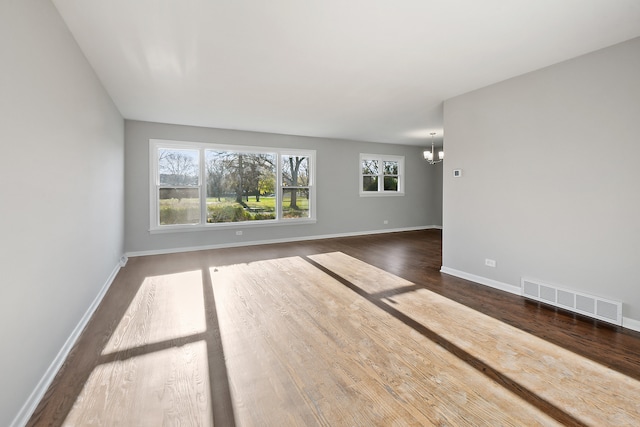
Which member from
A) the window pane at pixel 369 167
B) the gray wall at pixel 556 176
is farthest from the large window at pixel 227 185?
the gray wall at pixel 556 176

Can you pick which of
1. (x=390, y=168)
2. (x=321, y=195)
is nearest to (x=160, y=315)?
(x=321, y=195)

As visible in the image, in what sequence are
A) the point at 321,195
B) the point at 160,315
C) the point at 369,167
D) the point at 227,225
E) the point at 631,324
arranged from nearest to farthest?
the point at 631,324 < the point at 160,315 < the point at 227,225 < the point at 321,195 < the point at 369,167

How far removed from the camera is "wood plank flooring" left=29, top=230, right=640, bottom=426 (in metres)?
1.68

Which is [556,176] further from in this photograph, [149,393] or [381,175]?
[381,175]

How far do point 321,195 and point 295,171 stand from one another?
0.90 meters

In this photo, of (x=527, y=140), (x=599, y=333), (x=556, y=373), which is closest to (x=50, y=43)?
(x=556, y=373)

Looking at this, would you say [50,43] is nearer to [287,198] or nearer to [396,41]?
[396,41]

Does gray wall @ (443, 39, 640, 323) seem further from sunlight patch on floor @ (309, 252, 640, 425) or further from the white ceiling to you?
sunlight patch on floor @ (309, 252, 640, 425)

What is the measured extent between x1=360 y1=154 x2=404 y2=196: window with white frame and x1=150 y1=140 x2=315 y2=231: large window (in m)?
1.69

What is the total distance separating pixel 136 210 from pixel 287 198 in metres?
3.16

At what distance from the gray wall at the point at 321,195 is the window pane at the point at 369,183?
295mm

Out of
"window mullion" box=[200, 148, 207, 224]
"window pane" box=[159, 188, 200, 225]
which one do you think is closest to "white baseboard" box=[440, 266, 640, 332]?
"window mullion" box=[200, 148, 207, 224]

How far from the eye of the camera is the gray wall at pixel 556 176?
2.73 metres

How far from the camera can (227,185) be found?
255 inches
